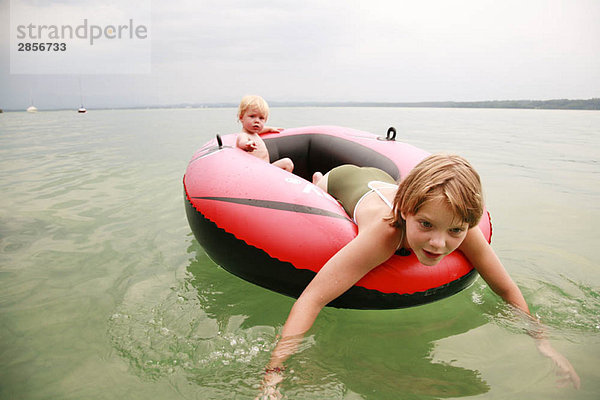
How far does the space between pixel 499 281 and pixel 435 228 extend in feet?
2.44

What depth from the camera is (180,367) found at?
1.65 meters

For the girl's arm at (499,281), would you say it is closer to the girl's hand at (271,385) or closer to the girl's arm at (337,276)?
the girl's arm at (337,276)

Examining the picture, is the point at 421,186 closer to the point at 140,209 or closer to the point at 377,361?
the point at 377,361

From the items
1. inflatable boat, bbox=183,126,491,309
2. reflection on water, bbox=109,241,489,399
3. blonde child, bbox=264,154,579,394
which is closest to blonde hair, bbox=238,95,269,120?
inflatable boat, bbox=183,126,491,309

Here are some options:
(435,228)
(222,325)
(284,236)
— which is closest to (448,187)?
(435,228)

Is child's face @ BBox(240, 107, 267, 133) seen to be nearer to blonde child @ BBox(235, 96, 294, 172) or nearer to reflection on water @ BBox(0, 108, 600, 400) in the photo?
blonde child @ BBox(235, 96, 294, 172)

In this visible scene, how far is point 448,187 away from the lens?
4.36 ft

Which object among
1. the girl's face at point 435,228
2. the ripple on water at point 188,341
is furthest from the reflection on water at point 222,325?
the girl's face at point 435,228

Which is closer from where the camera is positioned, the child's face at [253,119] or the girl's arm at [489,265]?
the girl's arm at [489,265]

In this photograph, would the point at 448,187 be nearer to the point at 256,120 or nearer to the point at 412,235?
the point at 412,235

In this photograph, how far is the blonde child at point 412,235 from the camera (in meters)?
1.35

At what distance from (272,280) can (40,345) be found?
1204 millimetres

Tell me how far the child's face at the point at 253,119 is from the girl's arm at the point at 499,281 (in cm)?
213

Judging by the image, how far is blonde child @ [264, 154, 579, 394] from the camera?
1.35 m
